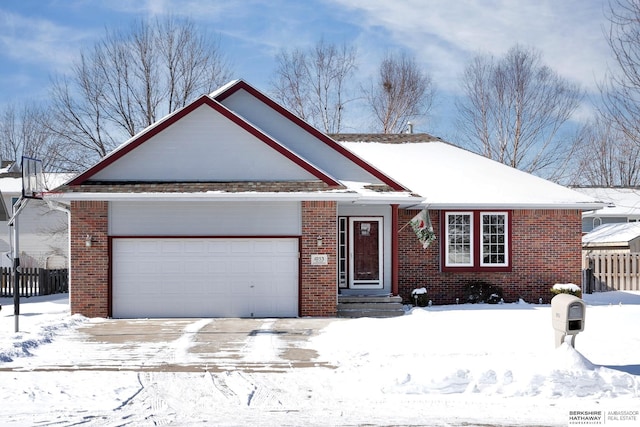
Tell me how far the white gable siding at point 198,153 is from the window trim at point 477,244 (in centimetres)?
510

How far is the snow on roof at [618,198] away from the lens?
40.2m

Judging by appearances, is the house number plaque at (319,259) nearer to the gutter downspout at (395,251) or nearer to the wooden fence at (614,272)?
the gutter downspout at (395,251)

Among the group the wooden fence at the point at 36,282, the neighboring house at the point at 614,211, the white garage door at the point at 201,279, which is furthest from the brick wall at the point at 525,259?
the neighboring house at the point at 614,211

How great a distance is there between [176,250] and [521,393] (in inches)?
417

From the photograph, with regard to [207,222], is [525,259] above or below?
below

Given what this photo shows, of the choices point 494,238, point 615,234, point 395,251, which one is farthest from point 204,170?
point 615,234

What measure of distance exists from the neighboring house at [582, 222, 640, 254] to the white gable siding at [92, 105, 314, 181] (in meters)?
17.9

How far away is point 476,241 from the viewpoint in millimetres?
20312

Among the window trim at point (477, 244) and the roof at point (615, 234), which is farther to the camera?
the roof at point (615, 234)

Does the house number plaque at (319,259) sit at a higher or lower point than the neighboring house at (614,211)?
lower

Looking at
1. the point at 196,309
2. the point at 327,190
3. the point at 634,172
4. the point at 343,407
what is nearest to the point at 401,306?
the point at 327,190

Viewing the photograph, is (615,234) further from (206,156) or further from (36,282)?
(36,282)

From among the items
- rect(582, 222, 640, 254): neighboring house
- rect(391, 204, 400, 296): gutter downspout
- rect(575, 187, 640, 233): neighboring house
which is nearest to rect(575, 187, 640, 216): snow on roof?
Result: rect(575, 187, 640, 233): neighboring house

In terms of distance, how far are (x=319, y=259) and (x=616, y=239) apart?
19.0 metres
